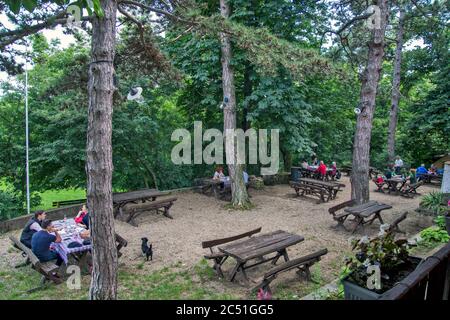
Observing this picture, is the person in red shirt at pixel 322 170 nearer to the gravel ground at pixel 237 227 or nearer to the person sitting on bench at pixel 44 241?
the gravel ground at pixel 237 227

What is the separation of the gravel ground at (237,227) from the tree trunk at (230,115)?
71cm

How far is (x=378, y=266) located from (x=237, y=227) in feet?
22.0

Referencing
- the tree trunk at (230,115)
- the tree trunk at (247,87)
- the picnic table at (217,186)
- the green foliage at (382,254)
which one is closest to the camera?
the green foliage at (382,254)

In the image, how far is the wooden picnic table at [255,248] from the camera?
19.0ft

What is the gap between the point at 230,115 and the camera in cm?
1187

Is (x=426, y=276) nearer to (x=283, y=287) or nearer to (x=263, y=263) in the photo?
(x=283, y=287)

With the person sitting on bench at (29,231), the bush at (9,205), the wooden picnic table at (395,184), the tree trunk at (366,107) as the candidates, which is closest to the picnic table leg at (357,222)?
the tree trunk at (366,107)

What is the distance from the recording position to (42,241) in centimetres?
613

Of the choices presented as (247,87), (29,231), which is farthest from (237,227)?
(247,87)

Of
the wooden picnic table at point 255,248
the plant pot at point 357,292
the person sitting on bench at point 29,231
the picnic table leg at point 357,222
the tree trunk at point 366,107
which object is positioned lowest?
the picnic table leg at point 357,222

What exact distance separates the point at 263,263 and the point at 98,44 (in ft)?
Result: 17.0

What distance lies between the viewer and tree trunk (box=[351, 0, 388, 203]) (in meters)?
9.96

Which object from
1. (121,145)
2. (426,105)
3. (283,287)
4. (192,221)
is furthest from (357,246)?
(426,105)

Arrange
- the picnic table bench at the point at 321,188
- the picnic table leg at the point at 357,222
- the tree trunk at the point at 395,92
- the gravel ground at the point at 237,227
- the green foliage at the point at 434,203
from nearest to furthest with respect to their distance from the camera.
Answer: the gravel ground at the point at 237,227
the picnic table leg at the point at 357,222
the green foliage at the point at 434,203
the picnic table bench at the point at 321,188
the tree trunk at the point at 395,92
